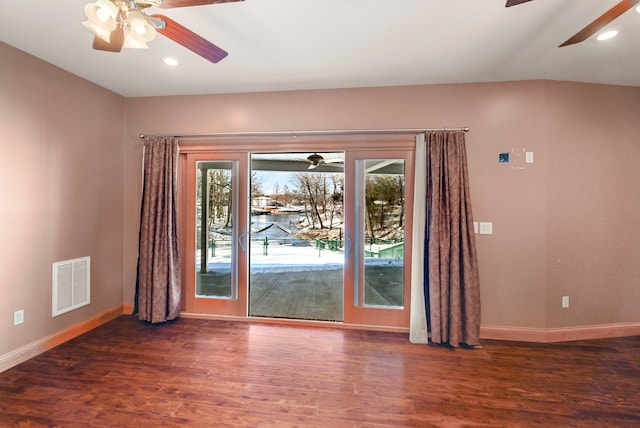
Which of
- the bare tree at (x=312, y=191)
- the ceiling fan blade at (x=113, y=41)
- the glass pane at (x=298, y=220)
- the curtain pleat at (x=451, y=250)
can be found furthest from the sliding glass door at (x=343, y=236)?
the bare tree at (x=312, y=191)

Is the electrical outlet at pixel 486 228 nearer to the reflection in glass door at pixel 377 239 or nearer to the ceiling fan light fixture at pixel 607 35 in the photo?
the reflection in glass door at pixel 377 239

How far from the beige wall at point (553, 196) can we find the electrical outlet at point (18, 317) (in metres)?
4.40

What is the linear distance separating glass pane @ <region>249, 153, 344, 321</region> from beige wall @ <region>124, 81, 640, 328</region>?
2843 mm

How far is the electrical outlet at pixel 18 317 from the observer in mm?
2442

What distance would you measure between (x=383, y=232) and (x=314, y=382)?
1.72m

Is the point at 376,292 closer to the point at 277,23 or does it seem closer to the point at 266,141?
the point at 266,141

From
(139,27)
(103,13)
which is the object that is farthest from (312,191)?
(103,13)

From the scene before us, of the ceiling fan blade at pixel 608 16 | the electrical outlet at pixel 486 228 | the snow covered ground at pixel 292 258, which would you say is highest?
the ceiling fan blade at pixel 608 16

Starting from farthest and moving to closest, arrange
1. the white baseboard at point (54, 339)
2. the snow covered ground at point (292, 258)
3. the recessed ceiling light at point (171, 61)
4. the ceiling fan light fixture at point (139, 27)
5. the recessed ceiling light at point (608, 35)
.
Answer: the snow covered ground at point (292, 258)
the recessed ceiling light at point (171, 61)
the white baseboard at point (54, 339)
the recessed ceiling light at point (608, 35)
the ceiling fan light fixture at point (139, 27)

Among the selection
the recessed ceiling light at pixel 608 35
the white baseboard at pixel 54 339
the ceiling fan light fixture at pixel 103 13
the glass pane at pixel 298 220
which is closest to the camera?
the ceiling fan light fixture at pixel 103 13

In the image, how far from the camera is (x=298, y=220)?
709cm

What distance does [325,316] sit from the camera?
3.61 meters

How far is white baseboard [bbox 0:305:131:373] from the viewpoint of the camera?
239 cm

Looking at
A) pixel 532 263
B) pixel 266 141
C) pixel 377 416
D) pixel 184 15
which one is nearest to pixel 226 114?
pixel 266 141
